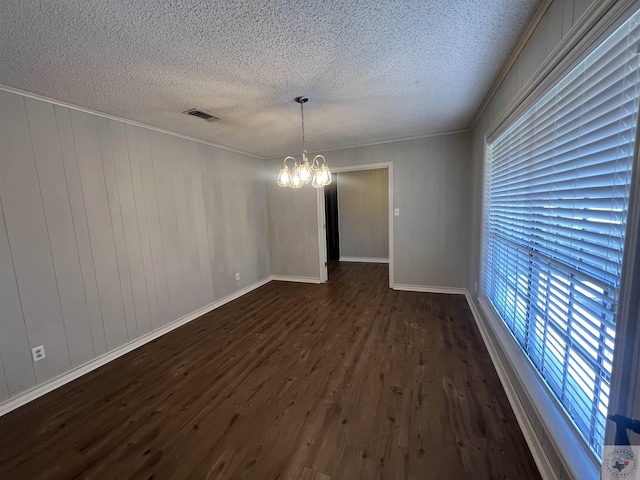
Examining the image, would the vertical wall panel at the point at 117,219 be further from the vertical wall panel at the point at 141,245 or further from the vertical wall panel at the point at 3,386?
the vertical wall panel at the point at 3,386

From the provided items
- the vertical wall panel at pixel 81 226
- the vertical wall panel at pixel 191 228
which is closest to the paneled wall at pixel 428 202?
the vertical wall panel at pixel 191 228

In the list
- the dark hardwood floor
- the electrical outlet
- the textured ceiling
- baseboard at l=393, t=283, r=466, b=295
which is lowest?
the dark hardwood floor

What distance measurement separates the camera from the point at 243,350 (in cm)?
266

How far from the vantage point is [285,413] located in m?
1.83

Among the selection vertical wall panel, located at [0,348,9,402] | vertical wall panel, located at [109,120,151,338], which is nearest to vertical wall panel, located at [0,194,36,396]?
vertical wall panel, located at [0,348,9,402]

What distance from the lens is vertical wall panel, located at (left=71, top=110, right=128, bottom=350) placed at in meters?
2.41

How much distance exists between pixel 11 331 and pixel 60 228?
0.83 metres

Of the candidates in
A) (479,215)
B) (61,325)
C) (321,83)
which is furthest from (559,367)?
(61,325)

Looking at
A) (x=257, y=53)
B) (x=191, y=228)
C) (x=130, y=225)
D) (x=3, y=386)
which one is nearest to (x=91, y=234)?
(x=130, y=225)

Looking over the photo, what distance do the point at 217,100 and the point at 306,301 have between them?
280cm

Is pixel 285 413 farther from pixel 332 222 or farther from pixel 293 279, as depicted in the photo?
pixel 332 222

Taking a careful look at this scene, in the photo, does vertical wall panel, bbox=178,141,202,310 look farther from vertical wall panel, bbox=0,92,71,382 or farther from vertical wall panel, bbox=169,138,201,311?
vertical wall panel, bbox=0,92,71,382

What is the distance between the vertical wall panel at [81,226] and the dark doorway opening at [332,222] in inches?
191

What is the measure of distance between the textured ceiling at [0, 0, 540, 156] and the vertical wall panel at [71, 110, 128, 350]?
0.83ft
